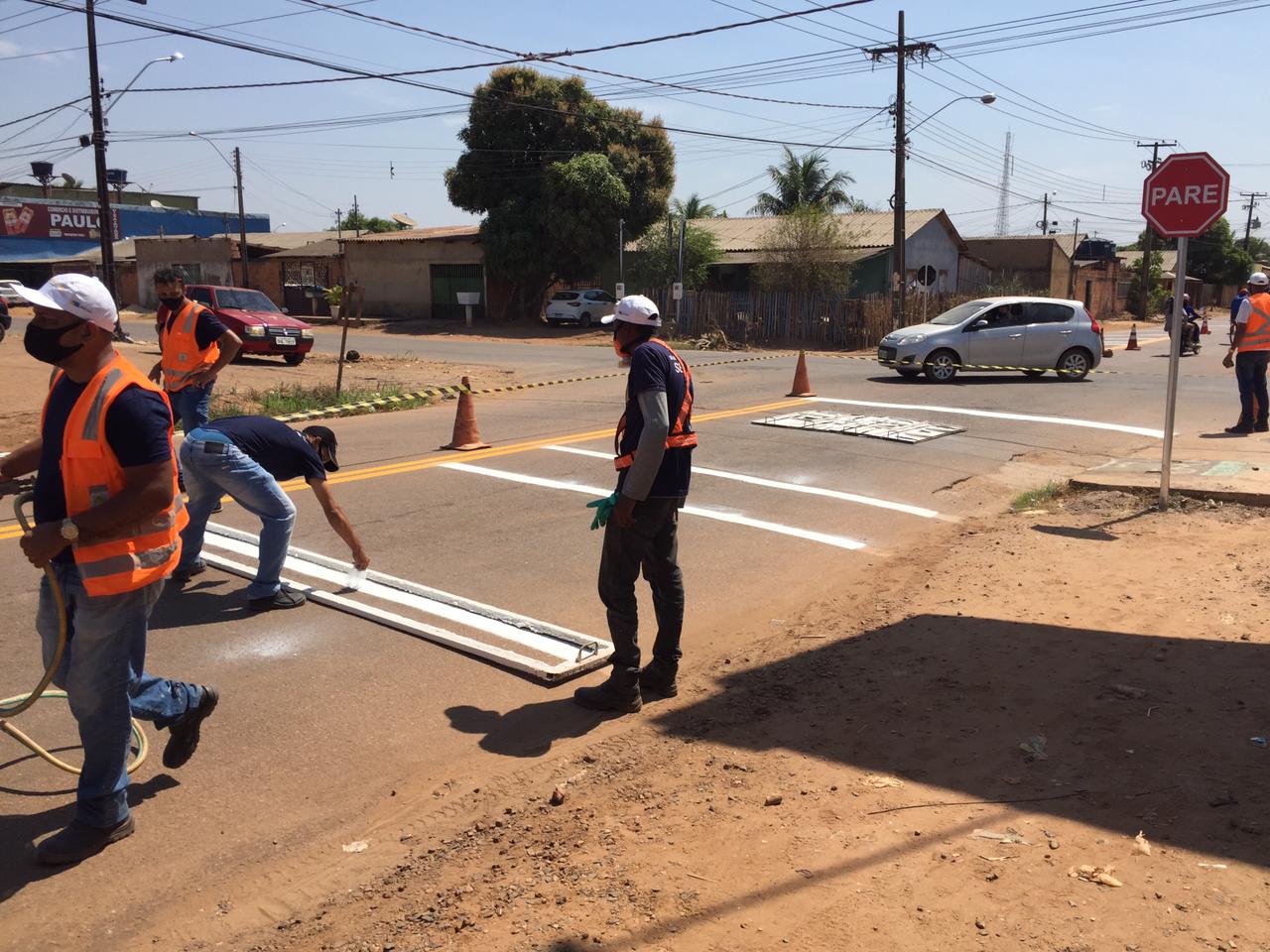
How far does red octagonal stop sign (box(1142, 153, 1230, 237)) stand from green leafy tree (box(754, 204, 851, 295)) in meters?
29.0

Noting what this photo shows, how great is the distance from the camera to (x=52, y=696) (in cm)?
449

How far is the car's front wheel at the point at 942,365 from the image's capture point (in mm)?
19969

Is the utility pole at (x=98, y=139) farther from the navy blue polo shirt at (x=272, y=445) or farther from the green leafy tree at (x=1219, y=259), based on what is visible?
the green leafy tree at (x=1219, y=259)

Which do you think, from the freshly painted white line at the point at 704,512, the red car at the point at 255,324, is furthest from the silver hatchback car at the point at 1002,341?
the red car at the point at 255,324

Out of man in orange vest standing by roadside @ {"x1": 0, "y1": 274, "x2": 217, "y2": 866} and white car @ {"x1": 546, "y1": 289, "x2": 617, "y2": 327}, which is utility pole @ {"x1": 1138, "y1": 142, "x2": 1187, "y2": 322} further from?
man in orange vest standing by roadside @ {"x1": 0, "y1": 274, "x2": 217, "y2": 866}

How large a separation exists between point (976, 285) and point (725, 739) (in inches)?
1916

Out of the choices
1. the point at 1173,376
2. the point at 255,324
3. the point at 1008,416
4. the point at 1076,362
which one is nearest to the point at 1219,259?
the point at 1076,362

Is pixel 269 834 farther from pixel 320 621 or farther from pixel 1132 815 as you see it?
pixel 1132 815

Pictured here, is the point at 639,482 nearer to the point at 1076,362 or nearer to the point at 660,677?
the point at 660,677

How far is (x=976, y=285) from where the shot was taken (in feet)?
161

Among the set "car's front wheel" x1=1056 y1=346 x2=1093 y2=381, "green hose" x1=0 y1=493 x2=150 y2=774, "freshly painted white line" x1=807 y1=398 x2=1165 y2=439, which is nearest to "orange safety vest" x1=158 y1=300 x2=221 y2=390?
"green hose" x1=0 y1=493 x2=150 y2=774

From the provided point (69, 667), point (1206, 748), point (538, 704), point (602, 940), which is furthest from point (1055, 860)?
point (69, 667)

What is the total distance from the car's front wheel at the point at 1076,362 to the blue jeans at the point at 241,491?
717 inches

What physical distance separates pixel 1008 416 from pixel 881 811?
12584mm
